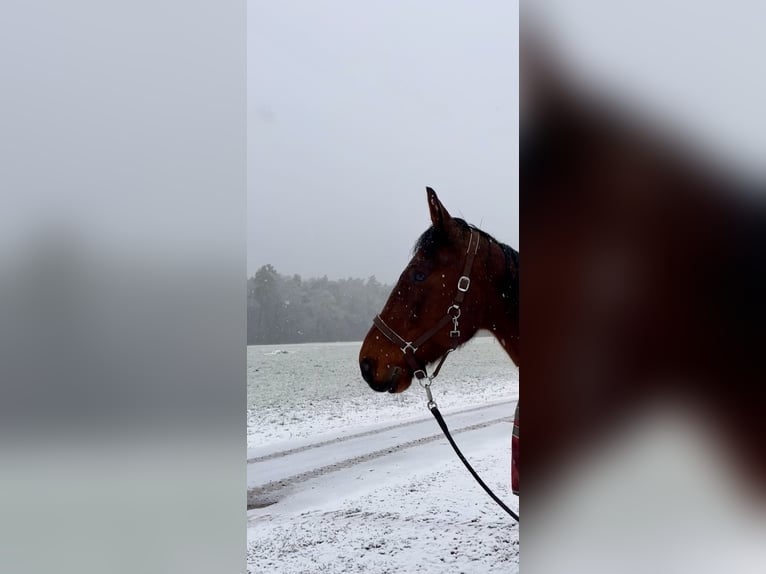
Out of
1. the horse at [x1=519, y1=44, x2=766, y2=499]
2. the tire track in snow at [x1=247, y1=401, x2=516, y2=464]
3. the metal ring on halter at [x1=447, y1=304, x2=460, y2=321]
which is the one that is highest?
the horse at [x1=519, y1=44, x2=766, y2=499]

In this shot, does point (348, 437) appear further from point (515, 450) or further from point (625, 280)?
point (625, 280)

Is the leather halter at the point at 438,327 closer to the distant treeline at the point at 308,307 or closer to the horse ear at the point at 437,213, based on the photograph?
the horse ear at the point at 437,213

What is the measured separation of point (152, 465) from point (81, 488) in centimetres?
9

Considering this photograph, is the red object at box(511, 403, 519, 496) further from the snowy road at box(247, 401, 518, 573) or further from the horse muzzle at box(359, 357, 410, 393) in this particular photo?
the snowy road at box(247, 401, 518, 573)

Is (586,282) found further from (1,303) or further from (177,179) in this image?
(1,303)

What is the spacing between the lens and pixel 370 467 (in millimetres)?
3148

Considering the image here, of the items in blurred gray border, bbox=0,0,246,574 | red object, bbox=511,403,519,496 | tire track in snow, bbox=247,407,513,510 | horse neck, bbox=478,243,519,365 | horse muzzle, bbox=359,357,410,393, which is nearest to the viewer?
blurred gray border, bbox=0,0,246,574

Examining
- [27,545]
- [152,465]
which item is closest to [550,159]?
[152,465]

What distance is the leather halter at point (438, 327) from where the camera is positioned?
6.11 ft

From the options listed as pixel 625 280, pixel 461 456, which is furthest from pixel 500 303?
pixel 625 280

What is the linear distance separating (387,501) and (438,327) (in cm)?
147

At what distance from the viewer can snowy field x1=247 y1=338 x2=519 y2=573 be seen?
268 cm

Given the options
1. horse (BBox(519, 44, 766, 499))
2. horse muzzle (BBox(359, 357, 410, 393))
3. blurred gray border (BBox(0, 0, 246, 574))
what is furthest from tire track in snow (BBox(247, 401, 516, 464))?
horse (BBox(519, 44, 766, 499))

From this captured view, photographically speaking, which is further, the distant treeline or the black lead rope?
the distant treeline
